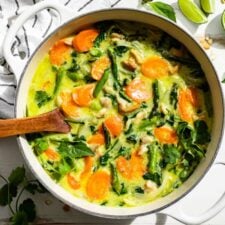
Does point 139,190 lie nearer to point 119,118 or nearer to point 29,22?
point 119,118

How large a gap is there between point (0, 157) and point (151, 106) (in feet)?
2.29

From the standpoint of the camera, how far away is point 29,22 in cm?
289

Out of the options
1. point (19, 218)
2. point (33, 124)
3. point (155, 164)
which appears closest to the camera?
point (33, 124)

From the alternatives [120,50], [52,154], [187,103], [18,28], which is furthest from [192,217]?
[18,28]

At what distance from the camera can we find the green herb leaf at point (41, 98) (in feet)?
8.91

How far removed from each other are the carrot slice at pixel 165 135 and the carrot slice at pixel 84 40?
17.1 inches

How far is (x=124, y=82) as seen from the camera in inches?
107

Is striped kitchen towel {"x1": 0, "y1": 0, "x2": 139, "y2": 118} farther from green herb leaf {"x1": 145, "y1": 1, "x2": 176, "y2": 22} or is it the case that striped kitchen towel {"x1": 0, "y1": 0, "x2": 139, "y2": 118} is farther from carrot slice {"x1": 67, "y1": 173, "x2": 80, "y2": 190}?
carrot slice {"x1": 67, "y1": 173, "x2": 80, "y2": 190}

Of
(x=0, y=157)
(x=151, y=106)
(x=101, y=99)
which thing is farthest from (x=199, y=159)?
(x=0, y=157)

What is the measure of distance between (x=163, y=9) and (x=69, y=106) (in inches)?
23.4

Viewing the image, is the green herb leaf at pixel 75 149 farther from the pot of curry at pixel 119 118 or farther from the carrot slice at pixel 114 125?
the carrot slice at pixel 114 125

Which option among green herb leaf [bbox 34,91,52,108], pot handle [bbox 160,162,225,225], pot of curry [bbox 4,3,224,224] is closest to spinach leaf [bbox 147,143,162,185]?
pot of curry [bbox 4,3,224,224]

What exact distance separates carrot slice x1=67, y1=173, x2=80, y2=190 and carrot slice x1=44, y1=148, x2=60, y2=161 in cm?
8

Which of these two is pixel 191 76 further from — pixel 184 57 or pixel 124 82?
pixel 124 82
